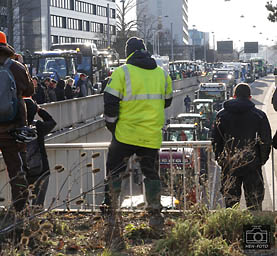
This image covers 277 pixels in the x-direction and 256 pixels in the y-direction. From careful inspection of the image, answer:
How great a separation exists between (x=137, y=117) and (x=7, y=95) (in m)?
1.11

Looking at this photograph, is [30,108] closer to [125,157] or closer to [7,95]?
[7,95]

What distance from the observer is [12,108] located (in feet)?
20.1

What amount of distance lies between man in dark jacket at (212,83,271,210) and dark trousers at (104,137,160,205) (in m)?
0.91

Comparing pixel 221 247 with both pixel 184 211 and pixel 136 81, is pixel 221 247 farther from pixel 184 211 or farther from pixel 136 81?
pixel 136 81

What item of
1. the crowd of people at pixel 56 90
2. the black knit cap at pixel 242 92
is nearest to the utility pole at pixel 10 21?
the crowd of people at pixel 56 90

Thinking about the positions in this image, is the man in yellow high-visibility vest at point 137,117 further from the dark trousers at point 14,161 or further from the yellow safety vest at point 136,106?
the dark trousers at point 14,161

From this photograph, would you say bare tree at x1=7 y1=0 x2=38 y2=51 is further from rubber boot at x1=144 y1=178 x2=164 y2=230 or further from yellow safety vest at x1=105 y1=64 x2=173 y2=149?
rubber boot at x1=144 y1=178 x2=164 y2=230

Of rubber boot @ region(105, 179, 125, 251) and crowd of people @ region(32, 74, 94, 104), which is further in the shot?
crowd of people @ region(32, 74, 94, 104)

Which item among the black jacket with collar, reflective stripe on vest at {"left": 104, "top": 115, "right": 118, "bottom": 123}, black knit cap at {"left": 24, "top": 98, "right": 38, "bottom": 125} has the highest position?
black knit cap at {"left": 24, "top": 98, "right": 38, "bottom": 125}

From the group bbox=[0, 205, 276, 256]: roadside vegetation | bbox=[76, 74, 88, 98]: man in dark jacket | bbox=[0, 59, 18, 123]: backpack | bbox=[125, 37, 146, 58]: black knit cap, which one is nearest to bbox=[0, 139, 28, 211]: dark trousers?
bbox=[0, 59, 18, 123]: backpack

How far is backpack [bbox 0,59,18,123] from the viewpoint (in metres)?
6.05

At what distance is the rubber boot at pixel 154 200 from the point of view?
642 centimetres

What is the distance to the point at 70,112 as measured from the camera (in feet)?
67.0

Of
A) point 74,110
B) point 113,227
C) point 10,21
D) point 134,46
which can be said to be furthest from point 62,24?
point 113,227
